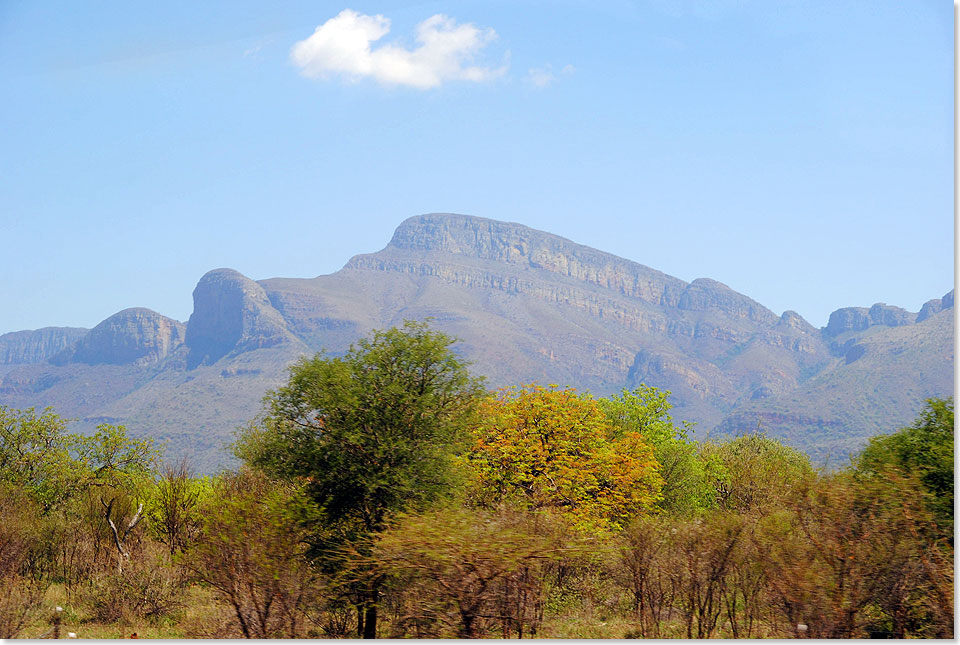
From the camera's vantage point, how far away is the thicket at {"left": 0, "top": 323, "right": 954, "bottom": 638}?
12.3 metres

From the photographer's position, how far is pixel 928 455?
15.7 meters

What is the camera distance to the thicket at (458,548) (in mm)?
12297

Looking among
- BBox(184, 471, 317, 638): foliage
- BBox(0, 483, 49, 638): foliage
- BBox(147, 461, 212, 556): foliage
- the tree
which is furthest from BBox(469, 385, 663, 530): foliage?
BBox(0, 483, 49, 638): foliage

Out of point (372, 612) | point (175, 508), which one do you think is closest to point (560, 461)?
point (372, 612)

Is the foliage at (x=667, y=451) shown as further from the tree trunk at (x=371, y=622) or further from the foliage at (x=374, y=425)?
the tree trunk at (x=371, y=622)

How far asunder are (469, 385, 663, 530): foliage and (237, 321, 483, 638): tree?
6450 mm

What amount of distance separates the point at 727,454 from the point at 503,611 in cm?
3472

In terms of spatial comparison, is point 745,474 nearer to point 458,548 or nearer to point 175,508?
point 175,508

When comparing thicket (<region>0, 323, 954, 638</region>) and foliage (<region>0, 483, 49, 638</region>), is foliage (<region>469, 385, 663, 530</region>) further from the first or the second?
foliage (<region>0, 483, 49, 638</region>)

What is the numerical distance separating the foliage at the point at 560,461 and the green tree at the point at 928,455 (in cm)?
841

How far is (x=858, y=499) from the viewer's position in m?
12.7

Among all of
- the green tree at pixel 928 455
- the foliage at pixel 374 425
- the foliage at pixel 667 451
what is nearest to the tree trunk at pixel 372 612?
the foliage at pixel 374 425

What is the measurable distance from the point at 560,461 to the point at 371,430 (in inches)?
422

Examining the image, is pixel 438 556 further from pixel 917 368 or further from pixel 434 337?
pixel 917 368
